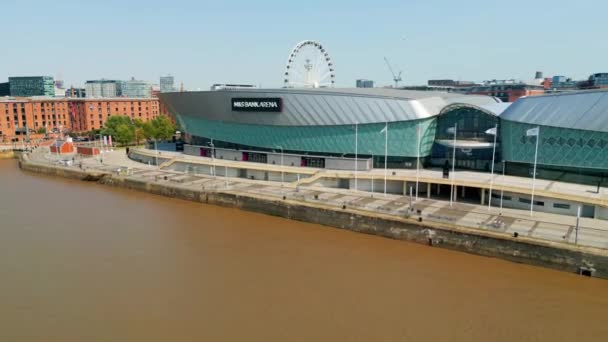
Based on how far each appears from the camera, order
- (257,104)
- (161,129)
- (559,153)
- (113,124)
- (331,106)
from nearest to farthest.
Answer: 1. (559,153)
2. (331,106)
3. (257,104)
4. (161,129)
5. (113,124)

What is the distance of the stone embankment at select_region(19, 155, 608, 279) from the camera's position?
22484mm

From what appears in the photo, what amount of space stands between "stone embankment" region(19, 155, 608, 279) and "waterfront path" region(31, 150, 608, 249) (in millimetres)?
645

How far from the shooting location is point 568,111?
1265 inches

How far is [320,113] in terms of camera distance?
42812 millimetres

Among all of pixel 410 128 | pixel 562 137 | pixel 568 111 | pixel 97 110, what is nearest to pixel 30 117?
pixel 97 110

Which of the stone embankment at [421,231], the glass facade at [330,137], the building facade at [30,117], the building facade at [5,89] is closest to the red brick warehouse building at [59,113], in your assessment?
the building facade at [30,117]

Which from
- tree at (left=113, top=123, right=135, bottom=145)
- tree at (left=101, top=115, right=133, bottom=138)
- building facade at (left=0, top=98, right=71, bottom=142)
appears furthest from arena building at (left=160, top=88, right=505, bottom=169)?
building facade at (left=0, top=98, right=71, bottom=142)

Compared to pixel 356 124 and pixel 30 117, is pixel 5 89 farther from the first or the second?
pixel 356 124

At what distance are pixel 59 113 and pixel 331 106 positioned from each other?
84.6m

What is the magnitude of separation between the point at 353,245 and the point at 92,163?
43.3 meters

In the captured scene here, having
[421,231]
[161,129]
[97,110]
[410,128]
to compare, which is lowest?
[421,231]

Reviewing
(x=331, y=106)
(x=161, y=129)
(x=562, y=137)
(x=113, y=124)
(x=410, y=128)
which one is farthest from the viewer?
(x=113, y=124)

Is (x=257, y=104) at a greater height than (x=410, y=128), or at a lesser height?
greater

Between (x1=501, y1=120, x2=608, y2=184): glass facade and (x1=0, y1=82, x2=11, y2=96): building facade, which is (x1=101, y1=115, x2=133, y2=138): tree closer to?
(x1=501, y1=120, x2=608, y2=184): glass facade
